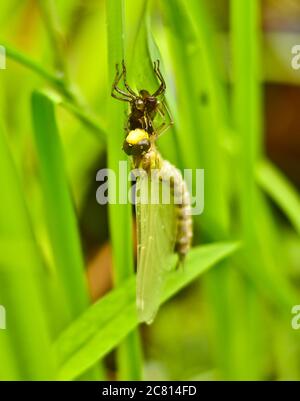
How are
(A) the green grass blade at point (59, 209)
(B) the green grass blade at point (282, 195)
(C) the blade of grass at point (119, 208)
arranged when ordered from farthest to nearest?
(B) the green grass blade at point (282, 195)
(A) the green grass blade at point (59, 209)
(C) the blade of grass at point (119, 208)

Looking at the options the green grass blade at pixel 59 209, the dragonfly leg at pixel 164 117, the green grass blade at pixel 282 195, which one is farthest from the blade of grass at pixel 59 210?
the green grass blade at pixel 282 195

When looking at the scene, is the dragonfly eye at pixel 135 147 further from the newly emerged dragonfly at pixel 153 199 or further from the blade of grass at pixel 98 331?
the blade of grass at pixel 98 331

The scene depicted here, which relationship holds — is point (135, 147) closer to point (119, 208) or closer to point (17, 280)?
point (119, 208)

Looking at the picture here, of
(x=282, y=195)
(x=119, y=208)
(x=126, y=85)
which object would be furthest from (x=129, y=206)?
(x=282, y=195)

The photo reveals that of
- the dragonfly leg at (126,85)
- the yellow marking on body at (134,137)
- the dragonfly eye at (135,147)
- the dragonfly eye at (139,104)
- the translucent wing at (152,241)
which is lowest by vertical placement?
the translucent wing at (152,241)

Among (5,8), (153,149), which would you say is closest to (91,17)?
(5,8)

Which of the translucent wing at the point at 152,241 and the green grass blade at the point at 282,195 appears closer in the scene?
the translucent wing at the point at 152,241

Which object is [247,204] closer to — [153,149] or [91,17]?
[153,149]

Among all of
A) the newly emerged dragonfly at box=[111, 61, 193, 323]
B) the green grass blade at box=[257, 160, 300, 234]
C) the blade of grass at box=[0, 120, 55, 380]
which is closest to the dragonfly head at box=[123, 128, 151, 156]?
the newly emerged dragonfly at box=[111, 61, 193, 323]

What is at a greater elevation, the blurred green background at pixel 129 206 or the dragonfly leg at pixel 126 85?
the dragonfly leg at pixel 126 85
